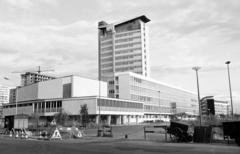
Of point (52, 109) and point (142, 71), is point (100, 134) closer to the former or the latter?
point (52, 109)

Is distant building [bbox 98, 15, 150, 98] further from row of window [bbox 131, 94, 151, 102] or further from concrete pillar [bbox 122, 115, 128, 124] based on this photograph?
concrete pillar [bbox 122, 115, 128, 124]

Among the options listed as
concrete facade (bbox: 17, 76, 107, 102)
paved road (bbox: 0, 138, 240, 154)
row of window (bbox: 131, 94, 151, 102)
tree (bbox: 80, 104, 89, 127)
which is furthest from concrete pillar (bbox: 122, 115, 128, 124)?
paved road (bbox: 0, 138, 240, 154)

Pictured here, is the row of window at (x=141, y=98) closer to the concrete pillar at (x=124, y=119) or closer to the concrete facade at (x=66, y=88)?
the concrete pillar at (x=124, y=119)

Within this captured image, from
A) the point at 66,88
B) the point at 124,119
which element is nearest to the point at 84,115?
the point at 66,88

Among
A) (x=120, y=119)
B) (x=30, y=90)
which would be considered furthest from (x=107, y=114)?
(x=30, y=90)

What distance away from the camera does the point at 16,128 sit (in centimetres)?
4550

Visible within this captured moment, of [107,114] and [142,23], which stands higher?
[142,23]

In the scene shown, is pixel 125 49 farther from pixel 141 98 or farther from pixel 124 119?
pixel 124 119

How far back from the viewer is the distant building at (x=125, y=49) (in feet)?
523

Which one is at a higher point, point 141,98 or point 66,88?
point 66,88

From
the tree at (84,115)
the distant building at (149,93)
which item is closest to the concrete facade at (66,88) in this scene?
the distant building at (149,93)

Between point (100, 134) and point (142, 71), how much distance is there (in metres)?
121

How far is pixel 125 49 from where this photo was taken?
536 ft

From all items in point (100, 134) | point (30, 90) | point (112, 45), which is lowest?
point (100, 134)
